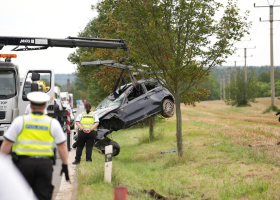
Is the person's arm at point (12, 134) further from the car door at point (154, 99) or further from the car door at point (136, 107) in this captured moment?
the car door at point (154, 99)

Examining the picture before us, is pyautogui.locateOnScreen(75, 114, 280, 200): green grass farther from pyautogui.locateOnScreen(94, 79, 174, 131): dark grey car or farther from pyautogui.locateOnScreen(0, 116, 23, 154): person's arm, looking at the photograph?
pyautogui.locateOnScreen(0, 116, 23, 154): person's arm

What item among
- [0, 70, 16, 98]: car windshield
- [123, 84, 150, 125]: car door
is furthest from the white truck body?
[123, 84, 150, 125]: car door

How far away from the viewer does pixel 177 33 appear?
1352 centimetres

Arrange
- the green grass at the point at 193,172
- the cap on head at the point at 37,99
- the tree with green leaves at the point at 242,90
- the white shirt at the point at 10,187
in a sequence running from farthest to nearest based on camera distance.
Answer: the tree with green leaves at the point at 242,90 → the green grass at the point at 193,172 → the cap on head at the point at 37,99 → the white shirt at the point at 10,187

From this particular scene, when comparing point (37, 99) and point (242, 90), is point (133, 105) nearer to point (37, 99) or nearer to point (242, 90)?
point (37, 99)

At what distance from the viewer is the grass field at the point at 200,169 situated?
9.59 m

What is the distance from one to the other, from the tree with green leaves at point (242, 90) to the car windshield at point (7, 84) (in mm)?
48405

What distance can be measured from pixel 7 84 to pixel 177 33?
6.01 m

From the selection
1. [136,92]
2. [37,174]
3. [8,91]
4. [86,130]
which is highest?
[8,91]

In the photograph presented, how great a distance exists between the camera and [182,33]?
13.5 m

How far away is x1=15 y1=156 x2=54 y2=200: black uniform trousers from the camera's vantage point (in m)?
5.25

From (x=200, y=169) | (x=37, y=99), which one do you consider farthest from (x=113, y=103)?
(x=37, y=99)

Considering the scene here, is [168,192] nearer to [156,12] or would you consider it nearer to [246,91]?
[156,12]

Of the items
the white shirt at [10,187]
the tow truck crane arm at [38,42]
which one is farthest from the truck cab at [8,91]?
the white shirt at [10,187]
